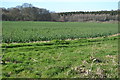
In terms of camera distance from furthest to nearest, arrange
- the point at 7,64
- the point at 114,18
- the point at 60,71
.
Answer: the point at 114,18 → the point at 7,64 → the point at 60,71

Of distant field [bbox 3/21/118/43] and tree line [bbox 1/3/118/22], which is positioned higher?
tree line [bbox 1/3/118/22]

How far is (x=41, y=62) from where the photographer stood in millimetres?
9062

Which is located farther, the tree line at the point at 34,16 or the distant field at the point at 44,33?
the tree line at the point at 34,16

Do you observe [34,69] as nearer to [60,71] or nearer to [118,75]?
[60,71]

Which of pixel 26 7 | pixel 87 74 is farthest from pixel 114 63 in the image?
pixel 26 7

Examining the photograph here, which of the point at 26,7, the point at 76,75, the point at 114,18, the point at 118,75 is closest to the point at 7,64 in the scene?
the point at 76,75

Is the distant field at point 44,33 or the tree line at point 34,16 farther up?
the tree line at point 34,16

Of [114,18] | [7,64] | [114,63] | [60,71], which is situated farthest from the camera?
[114,18]

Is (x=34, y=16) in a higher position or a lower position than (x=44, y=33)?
higher

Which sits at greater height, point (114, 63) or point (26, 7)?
point (26, 7)

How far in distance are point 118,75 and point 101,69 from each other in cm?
82

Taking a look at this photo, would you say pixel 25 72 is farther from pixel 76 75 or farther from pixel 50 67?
pixel 76 75

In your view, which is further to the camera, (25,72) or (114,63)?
(114,63)

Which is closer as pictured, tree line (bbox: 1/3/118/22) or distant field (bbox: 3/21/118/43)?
distant field (bbox: 3/21/118/43)
